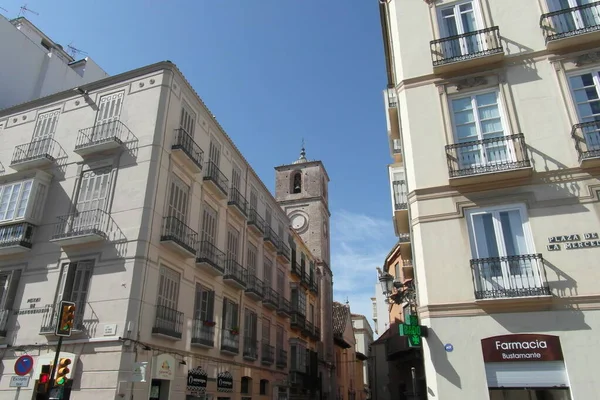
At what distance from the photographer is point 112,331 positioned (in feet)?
45.2

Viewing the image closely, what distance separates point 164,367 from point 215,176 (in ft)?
27.2

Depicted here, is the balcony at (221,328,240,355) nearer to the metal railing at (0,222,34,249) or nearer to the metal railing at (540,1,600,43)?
the metal railing at (0,222,34,249)

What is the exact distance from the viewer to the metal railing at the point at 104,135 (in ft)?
54.9

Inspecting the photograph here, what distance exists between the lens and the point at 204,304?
1830 cm

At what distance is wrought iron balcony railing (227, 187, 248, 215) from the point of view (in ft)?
70.8

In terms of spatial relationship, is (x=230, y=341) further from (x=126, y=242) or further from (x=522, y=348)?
(x=522, y=348)

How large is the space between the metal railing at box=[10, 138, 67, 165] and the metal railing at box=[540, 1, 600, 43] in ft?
55.2

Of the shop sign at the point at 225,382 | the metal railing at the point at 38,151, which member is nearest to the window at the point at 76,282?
the metal railing at the point at 38,151

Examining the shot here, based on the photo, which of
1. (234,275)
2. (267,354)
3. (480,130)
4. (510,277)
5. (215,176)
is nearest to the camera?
(510,277)

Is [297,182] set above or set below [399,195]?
above

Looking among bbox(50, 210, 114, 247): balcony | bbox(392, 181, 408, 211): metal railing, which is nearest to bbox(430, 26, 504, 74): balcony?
bbox(392, 181, 408, 211): metal railing

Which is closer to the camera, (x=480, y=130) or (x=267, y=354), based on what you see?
(x=480, y=130)

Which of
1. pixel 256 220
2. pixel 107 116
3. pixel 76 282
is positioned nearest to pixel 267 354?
pixel 256 220

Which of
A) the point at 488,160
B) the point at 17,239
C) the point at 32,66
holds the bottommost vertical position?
the point at 488,160
